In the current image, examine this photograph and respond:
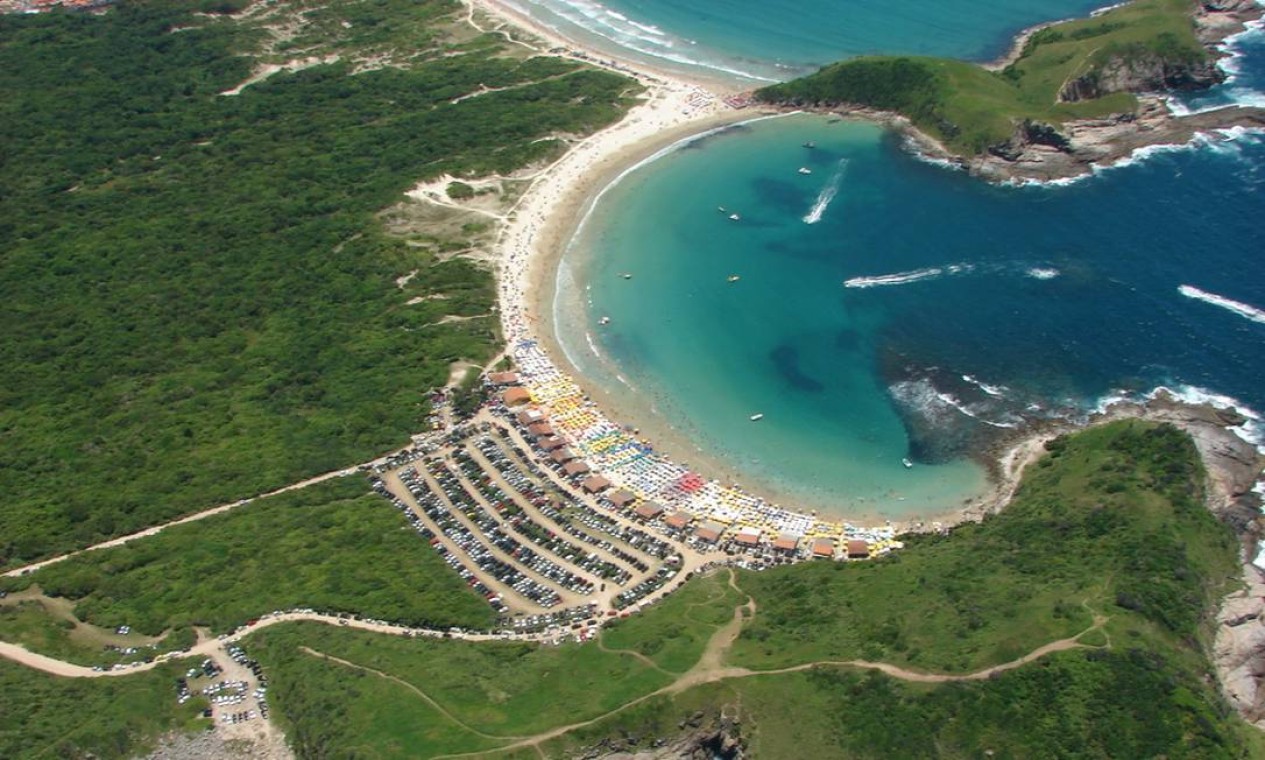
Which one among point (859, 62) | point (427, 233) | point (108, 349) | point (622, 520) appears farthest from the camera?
point (859, 62)

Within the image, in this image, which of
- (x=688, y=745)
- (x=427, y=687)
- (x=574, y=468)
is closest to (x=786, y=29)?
(x=574, y=468)

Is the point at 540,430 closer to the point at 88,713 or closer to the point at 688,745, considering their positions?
the point at 688,745

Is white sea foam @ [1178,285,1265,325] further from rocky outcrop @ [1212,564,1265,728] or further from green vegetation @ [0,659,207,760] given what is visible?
green vegetation @ [0,659,207,760]

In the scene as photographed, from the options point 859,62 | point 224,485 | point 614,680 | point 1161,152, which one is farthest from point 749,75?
point 614,680

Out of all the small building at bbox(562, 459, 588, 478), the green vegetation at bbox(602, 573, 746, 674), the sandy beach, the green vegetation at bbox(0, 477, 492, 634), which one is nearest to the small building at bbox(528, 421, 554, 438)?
the small building at bbox(562, 459, 588, 478)

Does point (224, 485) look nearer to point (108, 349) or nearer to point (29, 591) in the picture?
point (29, 591)

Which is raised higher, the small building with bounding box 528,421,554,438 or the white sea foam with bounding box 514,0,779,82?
the white sea foam with bounding box 514,0,779,82
